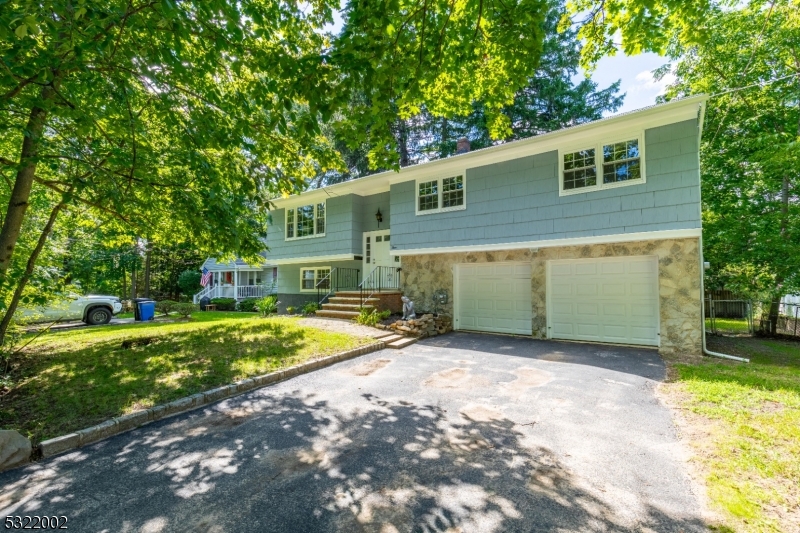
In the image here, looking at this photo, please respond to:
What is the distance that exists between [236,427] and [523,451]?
3.22m

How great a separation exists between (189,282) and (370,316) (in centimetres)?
2153

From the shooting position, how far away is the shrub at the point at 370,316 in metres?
10.1

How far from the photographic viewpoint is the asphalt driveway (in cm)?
250

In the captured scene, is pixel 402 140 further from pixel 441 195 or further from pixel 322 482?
pixel 322 482

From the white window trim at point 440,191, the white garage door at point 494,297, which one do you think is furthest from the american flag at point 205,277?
the white garage door at point 494,297

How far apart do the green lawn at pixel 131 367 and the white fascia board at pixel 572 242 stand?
156 inches

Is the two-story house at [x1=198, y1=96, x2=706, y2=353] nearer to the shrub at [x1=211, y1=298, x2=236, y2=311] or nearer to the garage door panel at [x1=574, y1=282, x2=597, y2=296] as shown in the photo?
the garage door panel at [x1=574, y1=282, x2=597, y2=296]

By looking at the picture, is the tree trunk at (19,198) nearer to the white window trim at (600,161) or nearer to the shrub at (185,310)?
the white window trim at (600,161)

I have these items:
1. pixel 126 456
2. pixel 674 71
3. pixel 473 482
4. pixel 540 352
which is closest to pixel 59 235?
pixel 126 456

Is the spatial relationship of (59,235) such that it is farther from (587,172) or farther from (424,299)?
(587,172)

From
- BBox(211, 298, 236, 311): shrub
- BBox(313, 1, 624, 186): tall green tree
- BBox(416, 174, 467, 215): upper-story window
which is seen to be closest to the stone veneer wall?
BBox(416, 174, 467, 215): upper-story window

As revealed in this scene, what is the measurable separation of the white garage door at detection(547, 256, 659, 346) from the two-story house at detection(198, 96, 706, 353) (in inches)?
1.0

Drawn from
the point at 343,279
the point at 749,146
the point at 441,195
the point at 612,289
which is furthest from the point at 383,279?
the point at 749,146

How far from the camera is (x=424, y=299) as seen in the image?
11.4 meters
